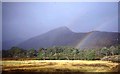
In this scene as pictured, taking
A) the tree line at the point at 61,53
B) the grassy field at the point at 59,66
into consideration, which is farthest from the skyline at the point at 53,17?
the grassy field at the point at 59,66

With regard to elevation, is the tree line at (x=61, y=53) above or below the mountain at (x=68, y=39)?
below

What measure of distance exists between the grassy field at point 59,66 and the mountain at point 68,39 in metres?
0.26

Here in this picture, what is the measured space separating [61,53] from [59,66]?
215mm

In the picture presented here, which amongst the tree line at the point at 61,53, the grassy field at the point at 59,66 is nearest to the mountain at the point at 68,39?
the tree line at the point at 61,53

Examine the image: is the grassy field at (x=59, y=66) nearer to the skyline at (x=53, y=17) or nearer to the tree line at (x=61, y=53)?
the tree line at (x=61, y=53)

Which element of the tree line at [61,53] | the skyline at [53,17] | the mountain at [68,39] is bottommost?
the tree line at [61,53]

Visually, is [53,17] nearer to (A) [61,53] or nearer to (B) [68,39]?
(B) [68,39]

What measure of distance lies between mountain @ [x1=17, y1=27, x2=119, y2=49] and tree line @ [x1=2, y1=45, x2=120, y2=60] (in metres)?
0.07

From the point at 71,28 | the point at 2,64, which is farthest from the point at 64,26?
the point at 2,64

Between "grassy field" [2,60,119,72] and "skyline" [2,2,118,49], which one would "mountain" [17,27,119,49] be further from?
"grassy field" [2,60,119,72]

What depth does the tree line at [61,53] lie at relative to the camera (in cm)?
362

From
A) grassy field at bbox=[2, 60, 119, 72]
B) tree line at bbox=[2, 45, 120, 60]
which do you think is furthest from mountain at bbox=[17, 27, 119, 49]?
grassy field at bbox=[2, 60, 119, 72]

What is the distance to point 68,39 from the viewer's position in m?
3.70

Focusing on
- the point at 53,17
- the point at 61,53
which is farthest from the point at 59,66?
the point at 53,17
